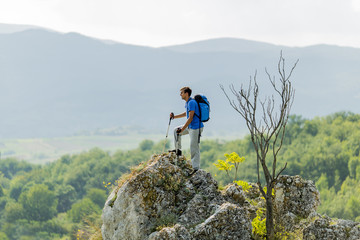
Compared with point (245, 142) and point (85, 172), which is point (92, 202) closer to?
point (85, 172)

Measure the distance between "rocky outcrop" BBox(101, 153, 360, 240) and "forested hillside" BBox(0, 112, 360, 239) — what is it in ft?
204

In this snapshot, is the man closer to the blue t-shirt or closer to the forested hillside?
the blue t-shirt

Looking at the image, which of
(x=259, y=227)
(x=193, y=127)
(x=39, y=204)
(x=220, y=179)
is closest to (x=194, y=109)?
(x=193, y=127)

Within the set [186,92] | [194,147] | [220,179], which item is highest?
[186,92]

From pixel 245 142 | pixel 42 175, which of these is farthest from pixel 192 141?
pixel 42 175

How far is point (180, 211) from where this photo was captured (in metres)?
11.1

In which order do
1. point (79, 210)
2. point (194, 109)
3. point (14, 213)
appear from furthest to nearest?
1. point (14, 213)
2. point (79, 210)
3. point (194, 109)

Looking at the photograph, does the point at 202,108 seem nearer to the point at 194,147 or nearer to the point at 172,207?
the point at 194,147

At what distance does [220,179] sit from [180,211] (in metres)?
79.6

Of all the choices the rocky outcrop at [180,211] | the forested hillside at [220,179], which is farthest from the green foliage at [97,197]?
the rocky outcrop at [180,211]

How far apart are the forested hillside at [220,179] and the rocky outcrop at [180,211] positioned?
62.1 metres

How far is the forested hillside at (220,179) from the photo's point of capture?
8781 centimetres

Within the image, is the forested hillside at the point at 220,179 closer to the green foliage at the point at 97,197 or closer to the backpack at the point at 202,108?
the green foliage at the point at 97,197

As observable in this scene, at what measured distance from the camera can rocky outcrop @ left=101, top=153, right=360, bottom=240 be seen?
10289 millimetres
